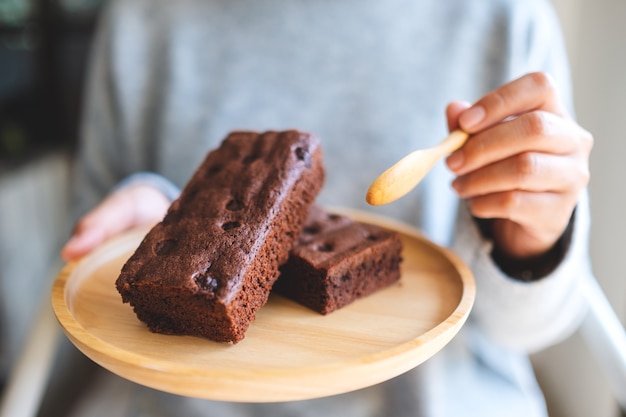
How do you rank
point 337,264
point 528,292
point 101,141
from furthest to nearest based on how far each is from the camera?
1. point 101,141
2. point 528,292
3. point 337,264

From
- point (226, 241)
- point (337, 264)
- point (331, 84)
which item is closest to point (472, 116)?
point (337, 264)

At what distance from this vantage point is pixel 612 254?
1.45 metres

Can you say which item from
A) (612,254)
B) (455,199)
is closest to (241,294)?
(455,199)

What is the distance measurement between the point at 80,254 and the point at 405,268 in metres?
0.56

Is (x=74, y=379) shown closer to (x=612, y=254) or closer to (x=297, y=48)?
(x=297, y=48)

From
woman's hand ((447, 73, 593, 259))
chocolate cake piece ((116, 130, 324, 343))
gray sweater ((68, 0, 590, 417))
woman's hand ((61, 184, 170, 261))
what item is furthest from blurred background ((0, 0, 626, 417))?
chocolate cake piece ((116, 130, 324, 343))

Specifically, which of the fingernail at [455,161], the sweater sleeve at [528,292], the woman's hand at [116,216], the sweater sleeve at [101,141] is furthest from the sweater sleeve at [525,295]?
the sweater sleeve at [101,141]

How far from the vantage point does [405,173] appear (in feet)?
2.60

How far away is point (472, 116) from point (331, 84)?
571 mm

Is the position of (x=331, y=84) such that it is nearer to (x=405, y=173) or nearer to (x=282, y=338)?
(x=405, y=173)

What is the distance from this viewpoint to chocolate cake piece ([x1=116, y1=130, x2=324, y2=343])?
2.32ft

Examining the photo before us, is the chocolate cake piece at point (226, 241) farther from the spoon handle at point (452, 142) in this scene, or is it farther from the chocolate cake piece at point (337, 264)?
the spoon handle at point (452, 142)

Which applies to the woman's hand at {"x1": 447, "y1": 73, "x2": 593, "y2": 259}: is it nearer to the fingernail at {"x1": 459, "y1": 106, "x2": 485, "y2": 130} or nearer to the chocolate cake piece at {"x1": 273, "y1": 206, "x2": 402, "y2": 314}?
the fingernail at {"x1": 459, "y1": 106, "x2": 485, "y2": 130}

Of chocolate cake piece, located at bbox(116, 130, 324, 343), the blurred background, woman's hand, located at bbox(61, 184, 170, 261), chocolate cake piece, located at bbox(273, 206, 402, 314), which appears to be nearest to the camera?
chocolate cake piece, located at bbox(116, 130, 324, 343)
